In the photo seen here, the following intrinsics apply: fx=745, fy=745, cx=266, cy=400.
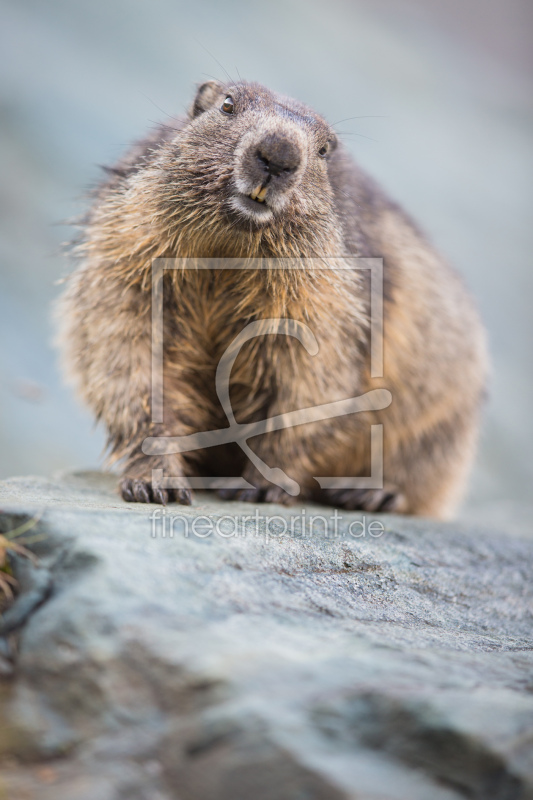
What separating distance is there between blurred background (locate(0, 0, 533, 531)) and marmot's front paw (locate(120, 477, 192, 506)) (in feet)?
15.4

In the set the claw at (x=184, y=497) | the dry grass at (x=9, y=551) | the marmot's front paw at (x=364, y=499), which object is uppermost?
the dry grass at (x=9, y=551)

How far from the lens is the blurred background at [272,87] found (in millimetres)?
10625

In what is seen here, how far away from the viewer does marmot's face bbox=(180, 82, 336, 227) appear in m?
4.09

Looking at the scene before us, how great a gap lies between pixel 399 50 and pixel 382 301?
15.0 meters

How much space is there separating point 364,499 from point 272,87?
7.88 meters

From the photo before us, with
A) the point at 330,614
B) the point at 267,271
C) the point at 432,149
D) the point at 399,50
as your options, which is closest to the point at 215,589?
the point at 330,614

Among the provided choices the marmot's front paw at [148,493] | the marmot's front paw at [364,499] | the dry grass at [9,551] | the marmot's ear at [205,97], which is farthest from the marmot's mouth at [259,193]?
the marmot's front paw at [364,499]

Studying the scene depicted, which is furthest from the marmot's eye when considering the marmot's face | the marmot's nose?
the marmot's nose

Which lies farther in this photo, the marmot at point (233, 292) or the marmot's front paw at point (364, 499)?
the marmot's front paw at point (364, 499)

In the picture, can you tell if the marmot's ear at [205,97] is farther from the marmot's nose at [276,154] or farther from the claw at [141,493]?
the claw at [141,493]

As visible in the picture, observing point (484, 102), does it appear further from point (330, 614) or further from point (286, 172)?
point (330, 614)

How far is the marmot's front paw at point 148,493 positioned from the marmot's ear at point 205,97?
98.6 inches

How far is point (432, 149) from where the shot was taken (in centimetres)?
1681

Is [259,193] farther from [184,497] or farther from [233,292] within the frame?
[184,497]
